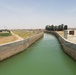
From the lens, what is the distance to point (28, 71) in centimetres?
1527

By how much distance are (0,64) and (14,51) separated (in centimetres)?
534

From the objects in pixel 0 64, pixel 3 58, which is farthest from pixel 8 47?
pixel 0 64

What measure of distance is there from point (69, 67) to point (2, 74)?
7407mm

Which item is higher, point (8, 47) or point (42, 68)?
point (8, 47)

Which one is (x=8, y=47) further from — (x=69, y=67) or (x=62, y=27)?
(x=62, y=27)

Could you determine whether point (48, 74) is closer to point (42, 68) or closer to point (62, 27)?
point (42, 68)

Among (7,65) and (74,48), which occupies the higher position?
(74,48)

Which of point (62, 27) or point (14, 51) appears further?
point (62, 27)

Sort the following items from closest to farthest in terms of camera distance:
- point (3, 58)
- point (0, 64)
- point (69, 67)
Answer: point (69, 67)
point (0, 64)
point (3, 58)

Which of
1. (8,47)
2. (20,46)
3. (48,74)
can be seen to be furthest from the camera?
(20,46)

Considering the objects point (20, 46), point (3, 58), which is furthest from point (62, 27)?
point (3, 58)

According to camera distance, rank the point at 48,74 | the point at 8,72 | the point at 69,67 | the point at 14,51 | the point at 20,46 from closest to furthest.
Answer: the point at 48,74 → the point at 8,72 → the point at 69,67 → the point at 14,51 → the point at 20,46

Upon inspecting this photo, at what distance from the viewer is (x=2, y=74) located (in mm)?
14641

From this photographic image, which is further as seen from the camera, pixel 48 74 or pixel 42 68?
pixel 42 68
